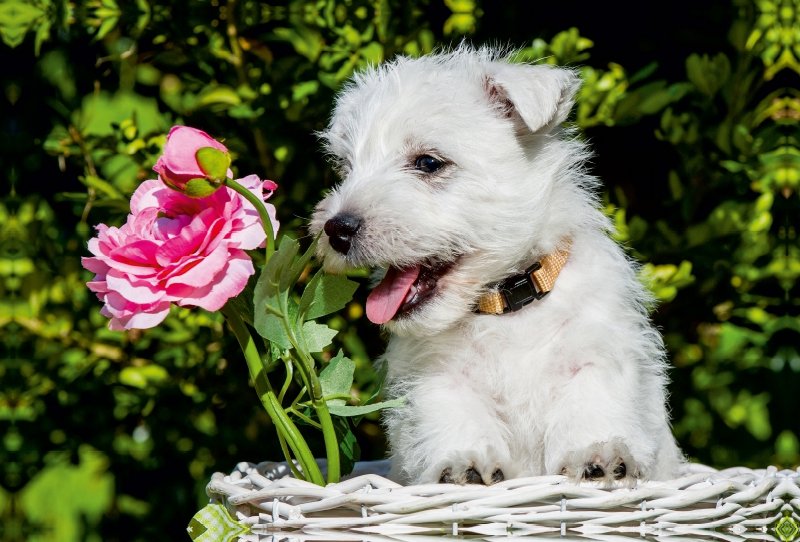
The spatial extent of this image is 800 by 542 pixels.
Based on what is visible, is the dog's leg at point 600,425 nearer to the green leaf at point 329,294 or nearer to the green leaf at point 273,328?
the green leaf at point 329,294

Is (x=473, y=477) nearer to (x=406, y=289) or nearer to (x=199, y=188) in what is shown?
(x=406, y=289)

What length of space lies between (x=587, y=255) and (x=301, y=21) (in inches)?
69.2

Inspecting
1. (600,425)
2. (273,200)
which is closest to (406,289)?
(600,425)

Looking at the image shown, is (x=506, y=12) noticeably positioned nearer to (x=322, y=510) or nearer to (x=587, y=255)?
(x=587, y=255)

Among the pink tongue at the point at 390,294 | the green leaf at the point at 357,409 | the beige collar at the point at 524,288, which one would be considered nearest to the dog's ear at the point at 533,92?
the beige collar at the point at 524,288

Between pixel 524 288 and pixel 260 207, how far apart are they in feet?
3.00

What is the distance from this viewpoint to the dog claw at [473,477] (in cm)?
209

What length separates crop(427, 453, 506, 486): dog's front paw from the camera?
2086mm

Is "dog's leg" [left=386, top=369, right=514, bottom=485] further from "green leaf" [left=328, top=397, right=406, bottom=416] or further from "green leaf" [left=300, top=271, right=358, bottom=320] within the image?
"green leaf" [left=300, top=271, right=358, bottom=320]

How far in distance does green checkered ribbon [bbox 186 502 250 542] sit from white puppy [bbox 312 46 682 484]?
544 mm

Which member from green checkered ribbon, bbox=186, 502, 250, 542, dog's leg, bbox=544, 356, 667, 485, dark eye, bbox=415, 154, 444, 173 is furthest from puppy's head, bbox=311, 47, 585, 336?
green checkered ribbon, bbox=186, 502, 250, 542

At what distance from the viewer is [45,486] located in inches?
154

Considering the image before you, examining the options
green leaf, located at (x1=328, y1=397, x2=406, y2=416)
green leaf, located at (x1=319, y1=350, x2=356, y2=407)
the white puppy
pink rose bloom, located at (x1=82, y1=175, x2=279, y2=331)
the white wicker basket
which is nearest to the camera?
the white wicker basket

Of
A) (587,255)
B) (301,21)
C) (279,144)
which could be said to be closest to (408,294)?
(587,255)
